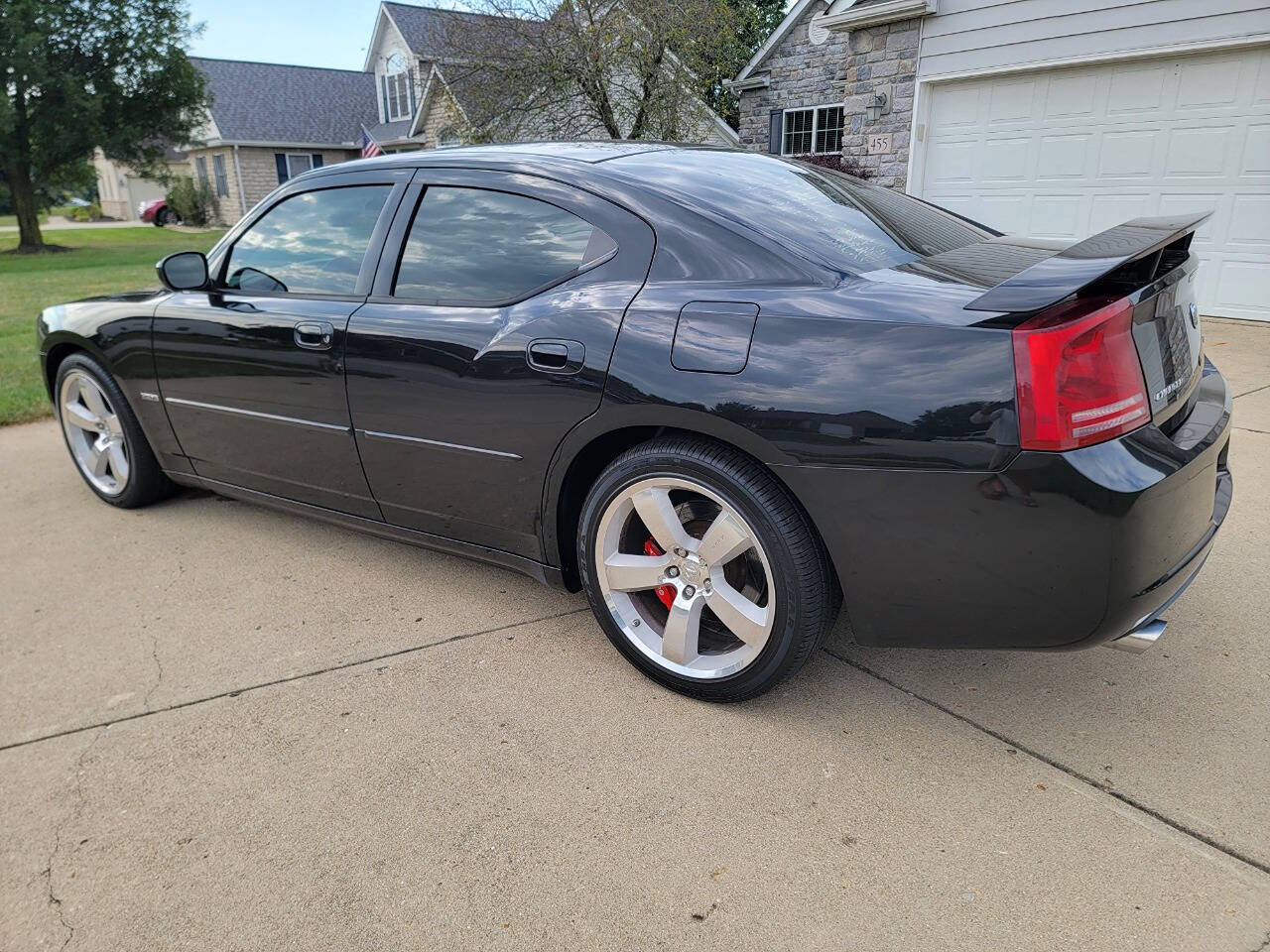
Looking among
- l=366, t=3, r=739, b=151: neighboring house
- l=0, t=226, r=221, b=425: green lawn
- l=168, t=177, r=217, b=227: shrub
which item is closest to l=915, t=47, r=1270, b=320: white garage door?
l=366, t=3, r=739, b=151: neighboring house

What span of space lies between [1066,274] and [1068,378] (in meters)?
0.25

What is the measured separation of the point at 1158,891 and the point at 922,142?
31.7ft

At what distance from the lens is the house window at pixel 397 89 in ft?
99.8

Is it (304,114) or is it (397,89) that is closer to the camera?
(397,89)

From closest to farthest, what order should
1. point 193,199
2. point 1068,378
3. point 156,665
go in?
1. point 1068,378
2. point 156,665
3. point 193,199

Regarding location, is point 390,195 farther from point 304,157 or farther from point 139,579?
point 304,157

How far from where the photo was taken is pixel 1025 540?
2.02 metres

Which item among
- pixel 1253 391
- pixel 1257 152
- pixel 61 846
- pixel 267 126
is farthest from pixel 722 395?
pixel 267 126

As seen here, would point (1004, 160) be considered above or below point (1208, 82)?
below

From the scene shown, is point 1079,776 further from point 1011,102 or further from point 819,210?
point 1011,102

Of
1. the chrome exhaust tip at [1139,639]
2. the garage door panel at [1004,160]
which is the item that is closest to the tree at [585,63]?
the garage door panel at [1004,160]

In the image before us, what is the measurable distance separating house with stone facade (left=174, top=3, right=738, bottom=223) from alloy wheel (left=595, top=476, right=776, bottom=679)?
26.3m

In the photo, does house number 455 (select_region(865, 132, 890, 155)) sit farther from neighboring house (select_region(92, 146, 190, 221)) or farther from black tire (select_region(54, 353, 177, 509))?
neighboring house (select_region(92, 146, 190, 221))

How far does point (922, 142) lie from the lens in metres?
10.1
